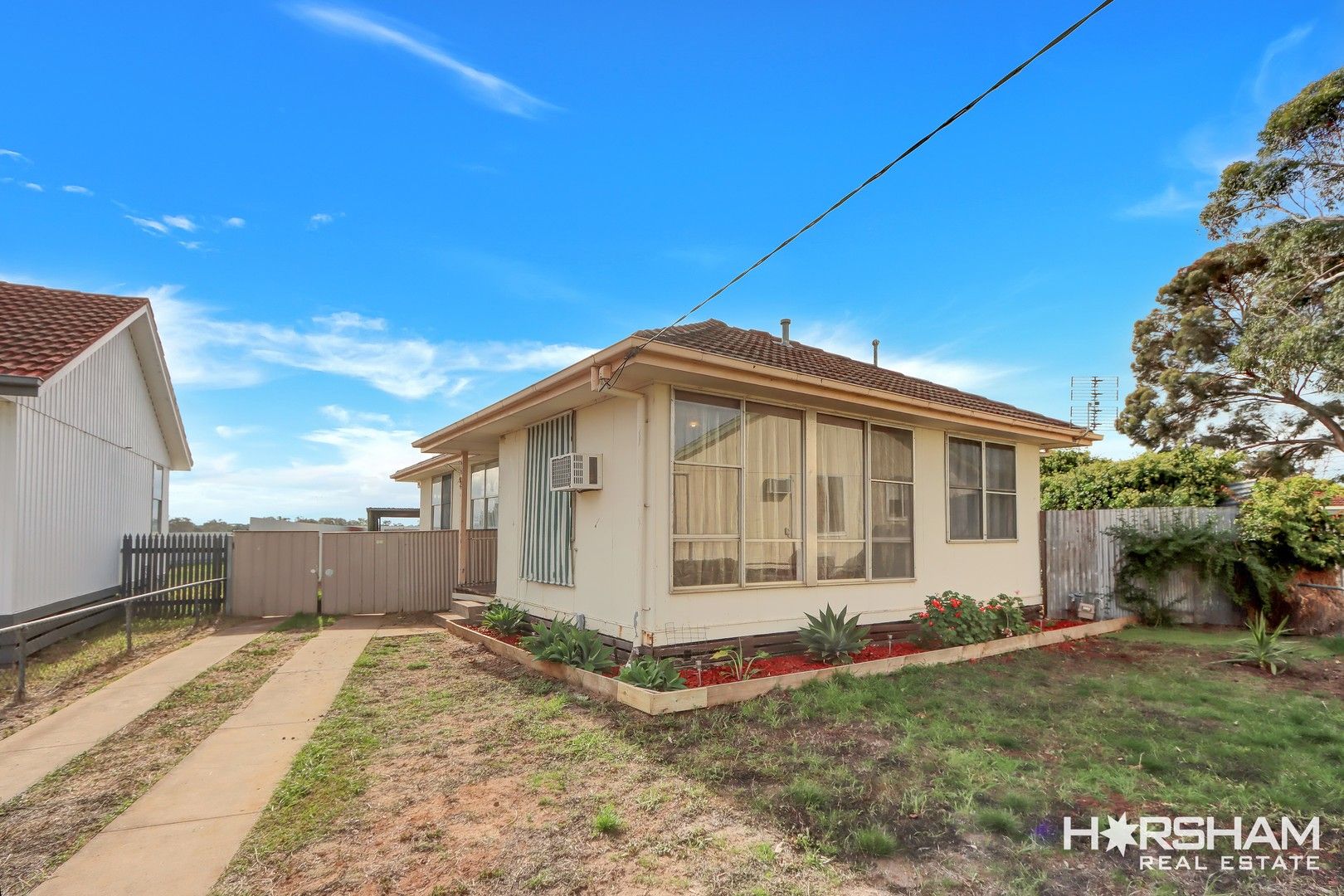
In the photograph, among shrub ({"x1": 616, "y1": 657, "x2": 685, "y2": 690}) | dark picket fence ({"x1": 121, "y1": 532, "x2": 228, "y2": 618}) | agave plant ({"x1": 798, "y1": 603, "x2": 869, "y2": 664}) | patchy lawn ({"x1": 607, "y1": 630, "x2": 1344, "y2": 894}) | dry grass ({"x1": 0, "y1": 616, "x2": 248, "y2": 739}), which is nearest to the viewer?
patchy lawn ({"x1": 607, "y1": 630, "x2": 1344, "y2": 894})

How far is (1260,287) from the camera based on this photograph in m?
18.2

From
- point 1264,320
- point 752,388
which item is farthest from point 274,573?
point 1264,320

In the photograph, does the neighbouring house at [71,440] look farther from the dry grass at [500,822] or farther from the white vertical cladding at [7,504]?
the dry grass at [500,822]

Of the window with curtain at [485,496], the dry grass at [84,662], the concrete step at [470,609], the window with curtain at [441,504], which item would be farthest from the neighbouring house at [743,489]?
the window with curtain at [441,504]

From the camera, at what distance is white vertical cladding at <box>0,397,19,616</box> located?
7347mm

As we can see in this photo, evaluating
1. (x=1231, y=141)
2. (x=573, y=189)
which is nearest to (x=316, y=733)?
(x=573, y=189)

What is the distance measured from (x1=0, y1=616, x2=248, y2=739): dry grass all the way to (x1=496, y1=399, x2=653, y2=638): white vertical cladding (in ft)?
15.1

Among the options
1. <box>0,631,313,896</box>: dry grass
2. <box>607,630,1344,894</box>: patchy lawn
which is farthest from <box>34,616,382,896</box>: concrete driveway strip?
<box>607,630,1344,894</box>: patchy lawn

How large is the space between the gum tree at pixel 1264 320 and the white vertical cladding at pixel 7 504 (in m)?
23.1

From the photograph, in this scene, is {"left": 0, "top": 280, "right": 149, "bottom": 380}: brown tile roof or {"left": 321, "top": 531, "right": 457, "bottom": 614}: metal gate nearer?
{"left": 0, "top": 280, "right": 149, "bottom": 380}: brown tile roof

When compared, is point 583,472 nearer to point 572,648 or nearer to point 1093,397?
point 572,648

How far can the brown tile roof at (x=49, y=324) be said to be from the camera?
25.0 ft

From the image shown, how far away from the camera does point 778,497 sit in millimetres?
7156

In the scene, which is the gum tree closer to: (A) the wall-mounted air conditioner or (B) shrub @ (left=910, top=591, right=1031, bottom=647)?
(B) shrub @ (left=910, top=591, right=1031, bottom=647)
